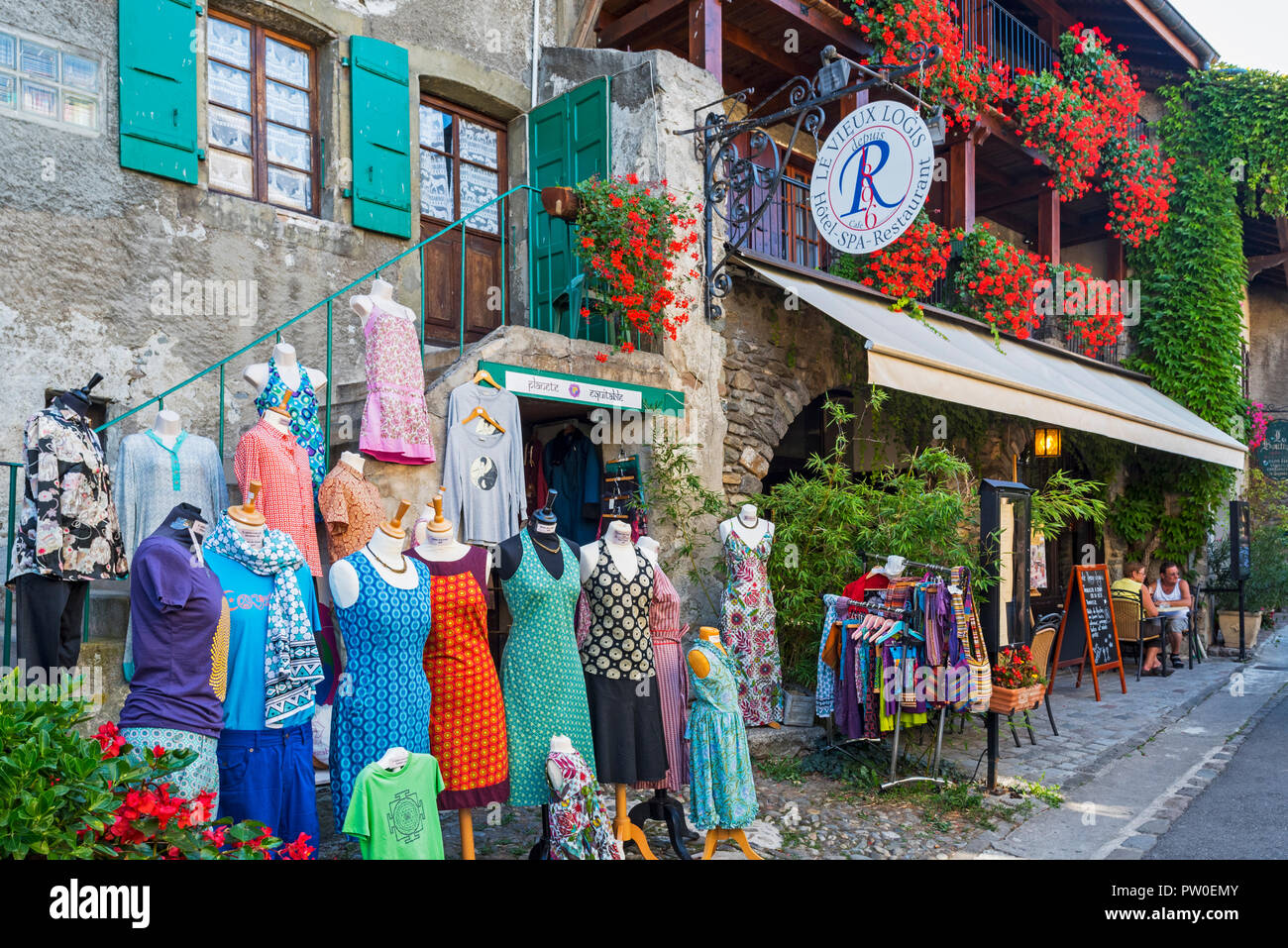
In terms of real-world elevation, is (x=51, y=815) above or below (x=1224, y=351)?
below

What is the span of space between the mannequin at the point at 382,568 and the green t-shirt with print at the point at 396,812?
585 millimetres

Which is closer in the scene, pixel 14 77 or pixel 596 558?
pixel 596 558

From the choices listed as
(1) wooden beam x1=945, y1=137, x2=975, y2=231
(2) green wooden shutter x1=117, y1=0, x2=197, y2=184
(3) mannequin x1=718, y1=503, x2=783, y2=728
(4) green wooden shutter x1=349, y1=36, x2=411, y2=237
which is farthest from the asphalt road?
(2) green wooden shutter x1=117, y1=0, x2=197, y2=184

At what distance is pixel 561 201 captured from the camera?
18.6 feet

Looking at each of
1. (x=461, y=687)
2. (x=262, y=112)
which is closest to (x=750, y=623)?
(x=461, y=687)

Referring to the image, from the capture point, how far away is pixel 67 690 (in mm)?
3809

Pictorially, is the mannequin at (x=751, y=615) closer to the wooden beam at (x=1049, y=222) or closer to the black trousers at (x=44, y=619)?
the black trousers at (x=44, y=619)

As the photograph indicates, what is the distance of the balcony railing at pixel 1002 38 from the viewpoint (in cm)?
959

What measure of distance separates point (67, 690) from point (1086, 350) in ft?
33.5

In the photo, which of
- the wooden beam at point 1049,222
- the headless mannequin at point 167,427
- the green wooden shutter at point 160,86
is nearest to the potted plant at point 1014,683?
the headless mannequin at point 167,427

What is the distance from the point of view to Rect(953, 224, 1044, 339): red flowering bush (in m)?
8.73
